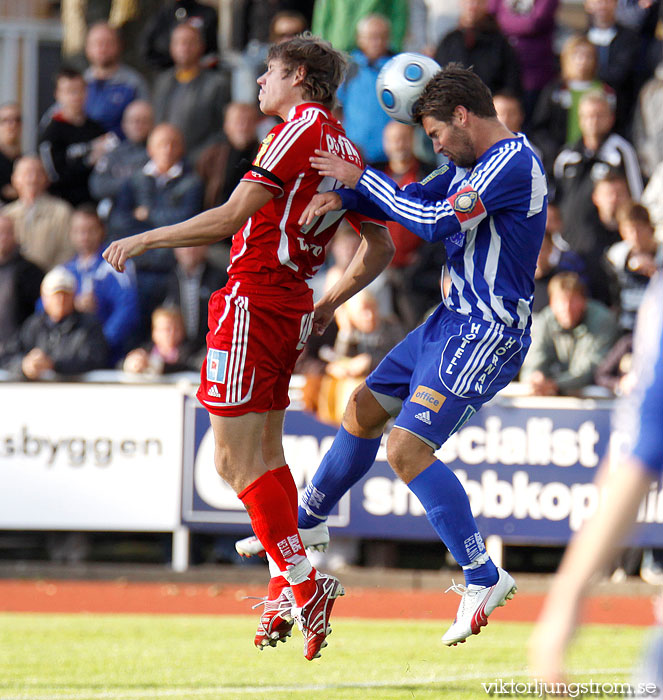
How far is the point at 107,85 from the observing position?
13.1 meters

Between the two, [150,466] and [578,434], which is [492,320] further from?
[150,466]

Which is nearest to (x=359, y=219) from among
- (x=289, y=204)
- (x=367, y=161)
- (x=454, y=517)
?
(x=289, y=204)

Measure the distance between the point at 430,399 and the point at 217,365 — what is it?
0.97m

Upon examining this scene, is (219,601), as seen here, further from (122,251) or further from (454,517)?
(122,251)

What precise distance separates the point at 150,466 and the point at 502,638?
3816 millimetres

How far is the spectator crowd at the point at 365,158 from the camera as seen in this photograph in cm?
1049

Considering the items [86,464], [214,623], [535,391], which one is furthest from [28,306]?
[535,391]

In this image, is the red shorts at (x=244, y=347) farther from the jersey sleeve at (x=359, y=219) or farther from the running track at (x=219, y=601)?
the running track at (x=219, y=601)

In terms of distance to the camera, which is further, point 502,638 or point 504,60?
point 504,60

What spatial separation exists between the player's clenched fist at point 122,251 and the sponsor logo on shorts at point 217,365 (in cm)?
64

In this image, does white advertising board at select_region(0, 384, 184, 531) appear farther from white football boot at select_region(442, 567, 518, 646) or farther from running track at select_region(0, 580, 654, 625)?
white football boot at select_region(442, 567, 518, 646)

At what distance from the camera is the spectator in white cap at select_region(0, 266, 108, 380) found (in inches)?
430

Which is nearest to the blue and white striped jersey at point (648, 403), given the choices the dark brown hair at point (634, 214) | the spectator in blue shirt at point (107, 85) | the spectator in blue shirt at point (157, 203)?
the dark brown hair at point (634, 214)

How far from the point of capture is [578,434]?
10.3m
